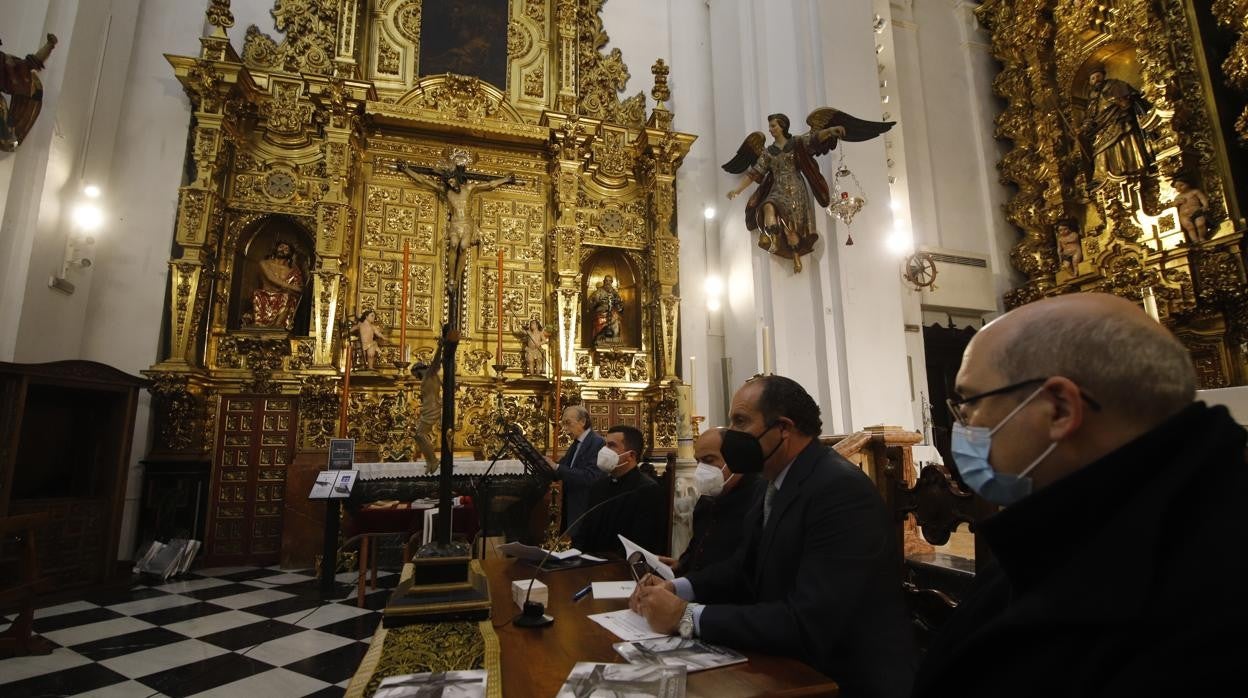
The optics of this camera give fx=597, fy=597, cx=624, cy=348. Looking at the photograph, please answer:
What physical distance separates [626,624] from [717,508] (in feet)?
3.73

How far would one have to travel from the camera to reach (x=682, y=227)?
364 inches

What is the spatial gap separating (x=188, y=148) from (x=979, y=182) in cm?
1292

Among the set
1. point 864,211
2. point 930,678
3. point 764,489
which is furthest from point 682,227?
point 930,678

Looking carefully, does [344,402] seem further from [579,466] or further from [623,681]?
[623,681]

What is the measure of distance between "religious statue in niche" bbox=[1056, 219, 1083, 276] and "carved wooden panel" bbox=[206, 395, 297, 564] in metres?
12.2

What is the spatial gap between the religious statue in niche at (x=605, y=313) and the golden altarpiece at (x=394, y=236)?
0.08 m

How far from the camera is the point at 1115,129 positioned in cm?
950

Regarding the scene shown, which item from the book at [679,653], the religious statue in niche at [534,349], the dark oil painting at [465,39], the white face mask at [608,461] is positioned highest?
the dark oil painting at [465,39]

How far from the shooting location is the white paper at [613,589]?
6.94ft

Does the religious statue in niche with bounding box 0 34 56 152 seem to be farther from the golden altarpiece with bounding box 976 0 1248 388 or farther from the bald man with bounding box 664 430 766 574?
the golden altarpiece with bounding box 976 0 1248 388

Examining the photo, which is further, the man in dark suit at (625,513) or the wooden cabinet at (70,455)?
the wooden cabinet at (70,455)

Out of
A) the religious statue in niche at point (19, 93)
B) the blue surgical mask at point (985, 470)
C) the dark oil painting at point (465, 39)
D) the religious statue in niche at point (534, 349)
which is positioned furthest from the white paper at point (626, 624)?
the dark oil painting at point (465, 39)

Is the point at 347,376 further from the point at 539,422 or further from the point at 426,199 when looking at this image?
the point at 426,199

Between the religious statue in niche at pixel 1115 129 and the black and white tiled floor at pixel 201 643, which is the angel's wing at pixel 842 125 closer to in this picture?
the religious statue in niche at pixel 1115 129
